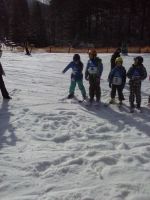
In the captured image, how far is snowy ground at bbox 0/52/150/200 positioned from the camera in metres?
5.48

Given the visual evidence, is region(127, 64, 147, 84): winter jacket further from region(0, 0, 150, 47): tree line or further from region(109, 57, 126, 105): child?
region(0, 0, 150, 47): tree line

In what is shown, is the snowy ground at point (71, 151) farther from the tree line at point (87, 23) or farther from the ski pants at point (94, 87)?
the tree line at point (87, 23)

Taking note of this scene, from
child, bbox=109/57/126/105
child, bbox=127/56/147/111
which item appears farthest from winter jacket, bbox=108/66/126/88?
child, bbox=127/56/147/111

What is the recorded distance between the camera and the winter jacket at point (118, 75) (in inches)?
412

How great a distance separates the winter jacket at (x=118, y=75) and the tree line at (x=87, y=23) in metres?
42.5

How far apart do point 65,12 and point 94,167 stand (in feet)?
190

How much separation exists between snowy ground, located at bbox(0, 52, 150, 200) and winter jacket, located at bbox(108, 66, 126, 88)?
75cm

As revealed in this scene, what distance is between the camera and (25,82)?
1568 centimetres

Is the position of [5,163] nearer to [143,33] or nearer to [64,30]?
[143,33]

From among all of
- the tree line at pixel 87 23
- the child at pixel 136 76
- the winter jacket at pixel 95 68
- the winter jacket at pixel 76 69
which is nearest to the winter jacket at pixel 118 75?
the child at pixel 136 76

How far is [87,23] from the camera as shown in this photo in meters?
63.0

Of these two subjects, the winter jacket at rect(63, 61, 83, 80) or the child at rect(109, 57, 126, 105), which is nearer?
the child at rect(109, 57, 126, 105)

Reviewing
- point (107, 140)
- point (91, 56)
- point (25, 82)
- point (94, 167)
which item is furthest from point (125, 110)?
point (25, 82)

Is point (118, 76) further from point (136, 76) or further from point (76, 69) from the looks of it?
point (76, 69)
